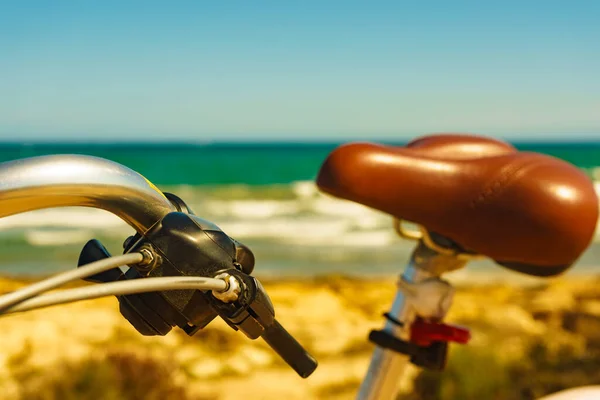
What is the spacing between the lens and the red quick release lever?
1219mm

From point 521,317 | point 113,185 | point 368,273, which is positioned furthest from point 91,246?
point 368,273

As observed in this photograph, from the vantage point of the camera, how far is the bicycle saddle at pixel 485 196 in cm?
106

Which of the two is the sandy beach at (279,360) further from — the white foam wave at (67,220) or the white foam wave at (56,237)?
the white foam wave at (67,220)

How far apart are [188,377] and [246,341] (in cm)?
66

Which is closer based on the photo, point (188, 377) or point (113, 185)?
point (113, 185)

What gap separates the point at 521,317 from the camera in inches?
191

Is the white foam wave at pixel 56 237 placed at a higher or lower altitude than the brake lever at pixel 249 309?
lower

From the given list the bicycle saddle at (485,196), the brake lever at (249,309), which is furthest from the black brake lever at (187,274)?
the bicycle saddle at (485,196)

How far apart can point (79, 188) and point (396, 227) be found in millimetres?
810

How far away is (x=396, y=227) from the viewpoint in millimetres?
1302

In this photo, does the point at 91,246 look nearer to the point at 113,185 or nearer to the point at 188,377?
the point at 113,185

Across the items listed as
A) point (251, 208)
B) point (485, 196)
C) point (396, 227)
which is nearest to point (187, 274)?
point (485, 196)

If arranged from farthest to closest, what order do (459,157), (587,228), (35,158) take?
(459,157) < (587,228) < (35,158)

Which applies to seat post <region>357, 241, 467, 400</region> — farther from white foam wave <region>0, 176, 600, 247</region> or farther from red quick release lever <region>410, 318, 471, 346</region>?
white foam wave <region>0, 176, 600, 247</region>
